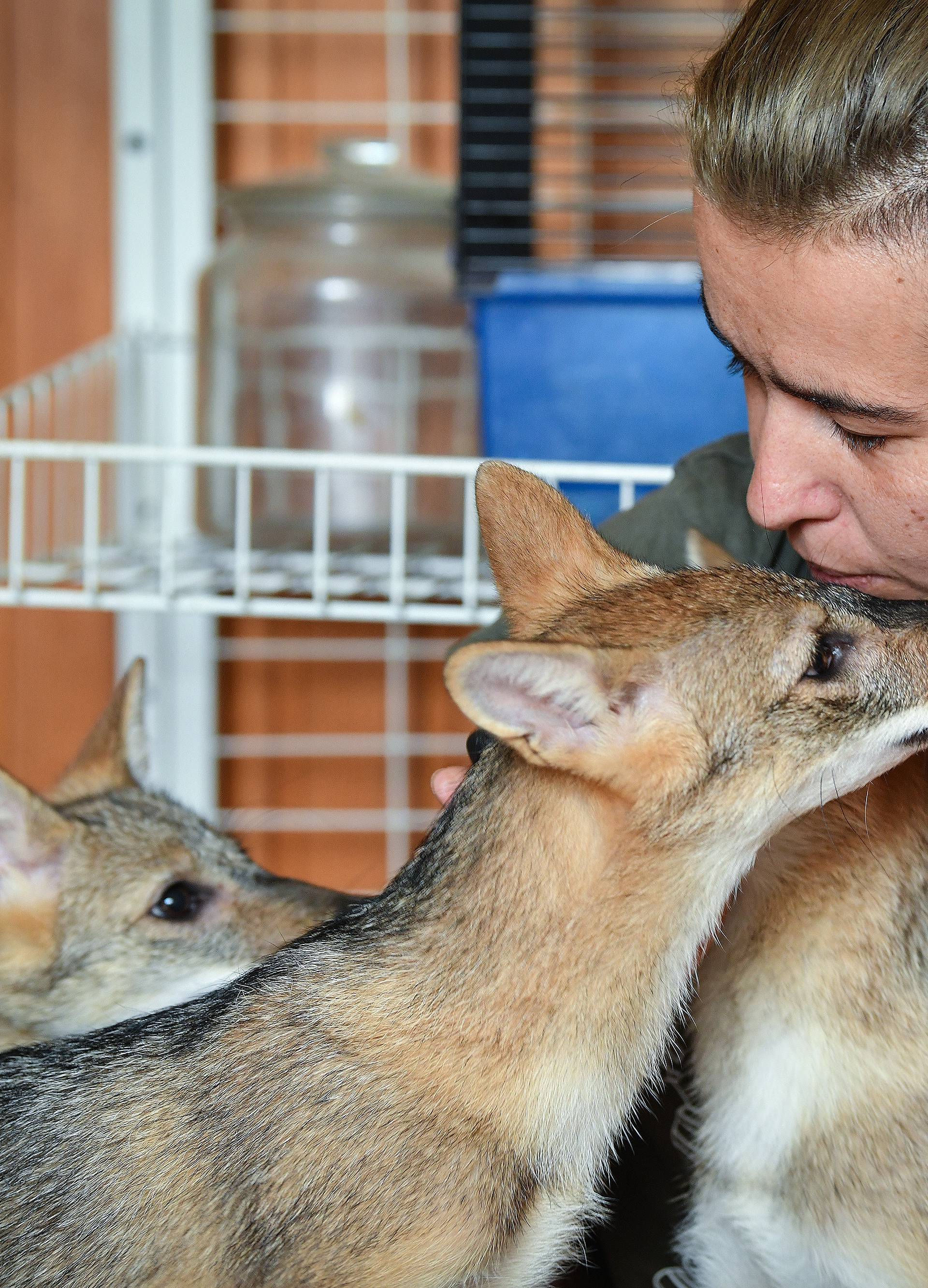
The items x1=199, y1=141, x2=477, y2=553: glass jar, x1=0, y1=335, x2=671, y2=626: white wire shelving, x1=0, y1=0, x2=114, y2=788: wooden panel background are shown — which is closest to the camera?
x1=0, y1=335, x2=671, y2=626: white wire shelving

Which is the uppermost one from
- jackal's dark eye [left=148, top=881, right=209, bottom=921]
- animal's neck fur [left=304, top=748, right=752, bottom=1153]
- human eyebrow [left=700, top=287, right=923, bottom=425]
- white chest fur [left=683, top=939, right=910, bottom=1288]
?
human eyebrow [left=700, top=287, right=923, bottom=425]

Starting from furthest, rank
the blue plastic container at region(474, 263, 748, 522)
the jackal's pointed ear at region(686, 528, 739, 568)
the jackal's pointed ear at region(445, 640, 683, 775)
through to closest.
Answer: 1. the blue plastic container at region(474, 263, 748, 522)
2. the jackal's pointed ear at region(686, 528, 739, 568)
3. the jackal's pointed ear at region(445, 640, 683, 775)

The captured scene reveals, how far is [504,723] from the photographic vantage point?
1.24 m

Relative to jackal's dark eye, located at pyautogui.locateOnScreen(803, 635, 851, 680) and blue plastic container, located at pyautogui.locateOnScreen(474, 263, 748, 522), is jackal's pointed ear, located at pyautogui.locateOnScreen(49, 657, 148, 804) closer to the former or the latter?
blue plastic container, located at pyautogui.locateOnScreen(474, 263, 748, 522)

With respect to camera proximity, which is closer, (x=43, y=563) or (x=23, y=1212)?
(x=23, y=1212)

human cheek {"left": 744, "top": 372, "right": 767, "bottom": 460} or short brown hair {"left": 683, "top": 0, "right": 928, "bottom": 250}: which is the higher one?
short brown hair {"left": 683, "top": 0, "right": 928, "bottom": 250}

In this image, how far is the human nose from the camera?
145cm

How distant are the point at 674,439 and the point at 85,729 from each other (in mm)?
1863

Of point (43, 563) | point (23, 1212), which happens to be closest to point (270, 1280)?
point (23, 1212)

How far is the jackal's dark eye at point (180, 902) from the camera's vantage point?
6.49 ft

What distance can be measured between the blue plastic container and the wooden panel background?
1428mm

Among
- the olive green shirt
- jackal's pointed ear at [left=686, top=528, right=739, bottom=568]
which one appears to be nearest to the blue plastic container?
the olive green shirt

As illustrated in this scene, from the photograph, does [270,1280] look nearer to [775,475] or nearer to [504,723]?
[504,723]

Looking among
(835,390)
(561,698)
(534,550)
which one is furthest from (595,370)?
(561,698)
